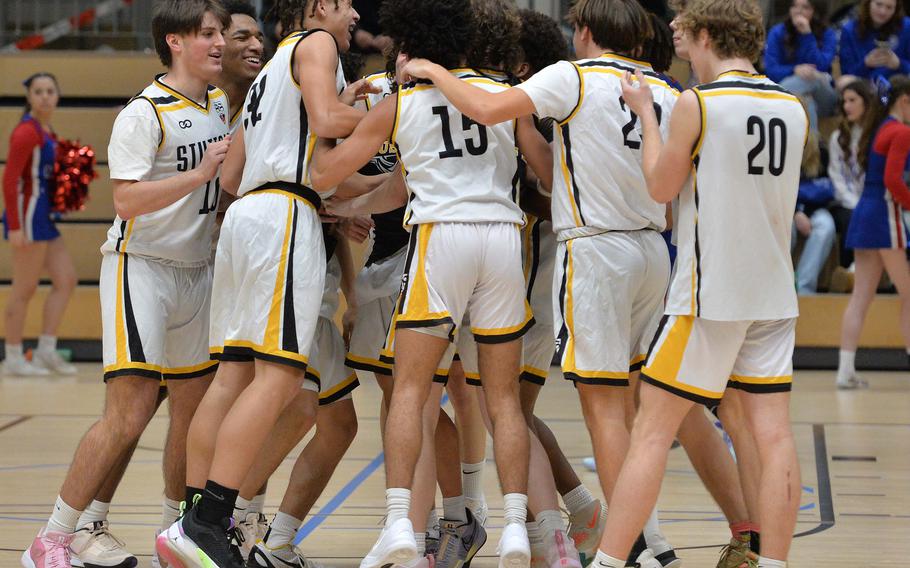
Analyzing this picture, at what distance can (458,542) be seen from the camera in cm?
453

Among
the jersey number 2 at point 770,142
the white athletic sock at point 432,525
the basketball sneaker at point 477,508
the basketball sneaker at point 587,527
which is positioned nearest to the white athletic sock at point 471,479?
the basketball sneaker at point 477,508

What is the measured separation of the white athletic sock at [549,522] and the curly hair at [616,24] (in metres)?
1.62

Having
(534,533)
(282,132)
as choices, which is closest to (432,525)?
(534,533)

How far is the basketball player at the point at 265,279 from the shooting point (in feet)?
13.2

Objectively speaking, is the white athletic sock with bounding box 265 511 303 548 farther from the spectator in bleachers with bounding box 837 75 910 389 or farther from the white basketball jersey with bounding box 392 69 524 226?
the spectator in bleachers with bounding box 837 75 910 389

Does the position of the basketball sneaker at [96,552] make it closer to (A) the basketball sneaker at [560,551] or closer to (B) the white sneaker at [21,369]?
(A) the basketball sneaker at [560,551]

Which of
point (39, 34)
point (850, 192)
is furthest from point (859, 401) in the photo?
point (39, 34)

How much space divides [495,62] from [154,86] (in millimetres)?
1279

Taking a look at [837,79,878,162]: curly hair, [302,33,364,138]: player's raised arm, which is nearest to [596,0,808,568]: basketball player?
[302,33,364,138]: player's raised arm

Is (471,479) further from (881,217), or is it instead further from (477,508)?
(881,217)

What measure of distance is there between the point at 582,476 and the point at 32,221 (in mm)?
5358

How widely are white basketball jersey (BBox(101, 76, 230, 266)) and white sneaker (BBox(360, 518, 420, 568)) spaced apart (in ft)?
4.40

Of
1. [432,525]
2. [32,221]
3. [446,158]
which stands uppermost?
A: [446,158]

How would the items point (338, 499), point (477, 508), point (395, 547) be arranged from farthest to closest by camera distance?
point (338, 499)
point (477, 508)
point (395, 547)
